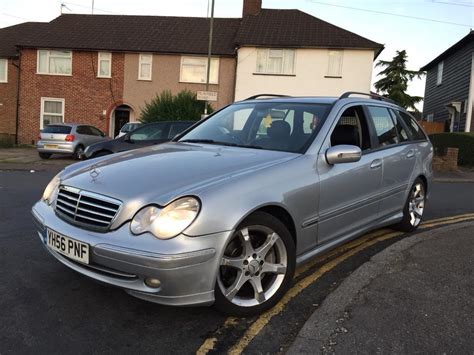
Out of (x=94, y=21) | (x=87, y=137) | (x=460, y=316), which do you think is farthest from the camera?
(x=94, y=21)


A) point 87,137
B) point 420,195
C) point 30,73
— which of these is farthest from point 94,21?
point 420,195

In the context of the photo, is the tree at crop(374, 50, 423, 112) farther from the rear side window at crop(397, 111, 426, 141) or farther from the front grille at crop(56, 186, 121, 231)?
the front grille at crop(56, 186, 121, 231)

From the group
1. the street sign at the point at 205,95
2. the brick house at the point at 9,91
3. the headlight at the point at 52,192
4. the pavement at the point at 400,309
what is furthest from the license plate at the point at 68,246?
the brick house at the point at 9,91

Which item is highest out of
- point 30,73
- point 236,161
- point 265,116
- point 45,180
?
point 30,73

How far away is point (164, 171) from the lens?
3406mm

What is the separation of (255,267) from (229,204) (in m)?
0.56

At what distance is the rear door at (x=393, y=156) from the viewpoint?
4.95 metres

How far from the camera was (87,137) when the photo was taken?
17.8 m

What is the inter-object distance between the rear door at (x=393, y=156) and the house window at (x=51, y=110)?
25154 millimetres

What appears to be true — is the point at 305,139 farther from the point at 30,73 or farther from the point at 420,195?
the point at 30,73

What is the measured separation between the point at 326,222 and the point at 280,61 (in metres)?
22.2

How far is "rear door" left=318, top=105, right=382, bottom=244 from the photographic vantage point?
13.0 ft

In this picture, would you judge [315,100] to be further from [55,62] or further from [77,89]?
[55,62]

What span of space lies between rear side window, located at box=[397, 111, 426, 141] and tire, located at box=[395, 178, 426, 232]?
1.84ft
